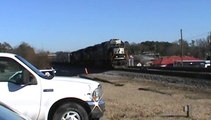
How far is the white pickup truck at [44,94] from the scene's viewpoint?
10242 millimetres

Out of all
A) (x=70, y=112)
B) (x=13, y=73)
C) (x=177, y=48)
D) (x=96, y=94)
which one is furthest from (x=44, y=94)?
(x=177, y=48)

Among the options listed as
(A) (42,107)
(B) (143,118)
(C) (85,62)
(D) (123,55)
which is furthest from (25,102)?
(C) (85,62)

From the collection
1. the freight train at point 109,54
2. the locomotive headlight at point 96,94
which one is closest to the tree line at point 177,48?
the freight train at point 109,54

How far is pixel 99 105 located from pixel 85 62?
74.8 metres

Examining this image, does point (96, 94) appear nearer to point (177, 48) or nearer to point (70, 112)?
point (70, 112)

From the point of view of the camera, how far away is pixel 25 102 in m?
10.2

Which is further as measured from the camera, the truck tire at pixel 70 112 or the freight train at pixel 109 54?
the freight train at pixel 109 54

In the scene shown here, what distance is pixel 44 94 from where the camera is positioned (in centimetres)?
1039

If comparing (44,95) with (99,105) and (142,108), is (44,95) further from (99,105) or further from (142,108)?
(142,108)

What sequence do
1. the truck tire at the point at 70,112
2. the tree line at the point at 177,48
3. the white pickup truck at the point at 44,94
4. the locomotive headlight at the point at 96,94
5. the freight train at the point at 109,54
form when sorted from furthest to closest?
the tree line at the point at 177,48 < the freight train at the point at 109,54 < the locomotive headlight at the point at 96,94 < the truck tire at the point at 70,112 < the white pickup truck at the point at 44,94

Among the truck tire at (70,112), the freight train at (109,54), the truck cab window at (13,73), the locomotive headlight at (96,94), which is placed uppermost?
the freight train at (109,54)

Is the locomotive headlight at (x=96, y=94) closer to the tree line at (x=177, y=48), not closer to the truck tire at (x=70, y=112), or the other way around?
the truck tire at (x=70, y=112)

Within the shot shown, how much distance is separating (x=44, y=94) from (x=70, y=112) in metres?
0.70

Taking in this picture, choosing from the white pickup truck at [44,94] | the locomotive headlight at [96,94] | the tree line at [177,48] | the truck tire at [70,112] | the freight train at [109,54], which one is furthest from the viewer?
the tree line at [177,48]
